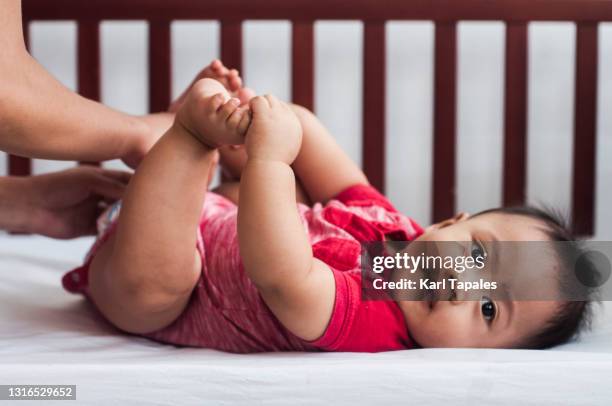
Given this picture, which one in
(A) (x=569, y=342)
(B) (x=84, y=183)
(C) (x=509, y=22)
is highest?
(C) (x=509, y=22)

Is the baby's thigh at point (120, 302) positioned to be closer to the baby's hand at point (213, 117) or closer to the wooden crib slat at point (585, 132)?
the baby's hand at point (213, 117)

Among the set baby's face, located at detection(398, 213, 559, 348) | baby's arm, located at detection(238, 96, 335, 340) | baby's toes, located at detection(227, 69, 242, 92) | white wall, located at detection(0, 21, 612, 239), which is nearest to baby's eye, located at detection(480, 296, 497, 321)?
baby's face, located at detection(398, 213, 559, 348)

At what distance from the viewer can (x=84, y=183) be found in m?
1.03

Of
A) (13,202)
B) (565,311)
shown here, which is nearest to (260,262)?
(565,311)

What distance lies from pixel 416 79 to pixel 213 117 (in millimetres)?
1074

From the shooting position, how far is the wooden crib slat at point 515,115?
1.42m

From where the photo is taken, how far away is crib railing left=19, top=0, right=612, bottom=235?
4.55ft

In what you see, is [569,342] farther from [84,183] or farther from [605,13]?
[605,13]

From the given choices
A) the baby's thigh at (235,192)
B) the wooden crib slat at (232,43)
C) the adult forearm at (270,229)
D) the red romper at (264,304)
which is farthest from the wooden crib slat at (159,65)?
the adult forearm at (270,229)

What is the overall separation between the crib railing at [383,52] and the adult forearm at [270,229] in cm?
74

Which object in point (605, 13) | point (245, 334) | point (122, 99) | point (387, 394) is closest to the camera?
point (387, 394)

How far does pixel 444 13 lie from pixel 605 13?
30cm

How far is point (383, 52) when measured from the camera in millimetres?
1415

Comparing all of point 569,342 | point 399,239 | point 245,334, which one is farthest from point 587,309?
point 245,334
